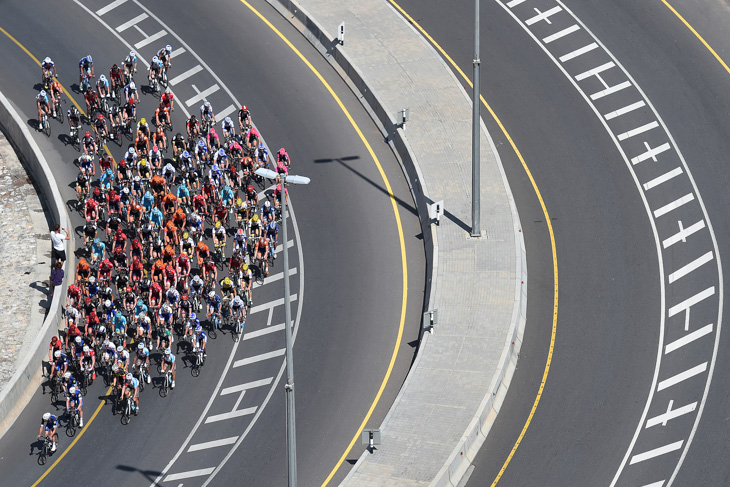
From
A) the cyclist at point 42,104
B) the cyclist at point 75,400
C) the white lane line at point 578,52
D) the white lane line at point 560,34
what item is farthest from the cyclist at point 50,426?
the white lane line at point 560,34

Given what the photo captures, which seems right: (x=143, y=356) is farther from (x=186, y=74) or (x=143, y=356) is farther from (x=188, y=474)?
(x=186, y=74)

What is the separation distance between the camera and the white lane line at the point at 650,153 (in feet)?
196

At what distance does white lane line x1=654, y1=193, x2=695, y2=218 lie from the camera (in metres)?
57.5

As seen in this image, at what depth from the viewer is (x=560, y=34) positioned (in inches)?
2601

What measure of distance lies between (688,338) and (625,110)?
12851 millimetres

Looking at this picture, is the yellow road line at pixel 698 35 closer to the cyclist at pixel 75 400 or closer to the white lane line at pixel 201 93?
the white lane line at pixel 201 93

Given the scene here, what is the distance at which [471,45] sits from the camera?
66375 mm

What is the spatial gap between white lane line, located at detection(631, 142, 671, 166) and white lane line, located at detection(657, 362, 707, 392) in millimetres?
11082

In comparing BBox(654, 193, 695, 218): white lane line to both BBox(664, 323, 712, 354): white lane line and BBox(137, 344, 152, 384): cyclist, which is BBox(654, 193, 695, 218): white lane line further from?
BBox(137, 344, 152, 384): cyclist

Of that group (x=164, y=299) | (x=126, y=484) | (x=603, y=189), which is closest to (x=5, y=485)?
(x=126, y=484)

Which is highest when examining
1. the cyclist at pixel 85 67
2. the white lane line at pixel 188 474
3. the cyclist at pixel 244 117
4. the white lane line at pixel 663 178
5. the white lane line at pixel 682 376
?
the cyclist at pixel 85 67

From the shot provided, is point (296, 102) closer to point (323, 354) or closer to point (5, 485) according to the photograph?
point (323, 354)

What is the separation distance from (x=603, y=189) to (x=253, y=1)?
19411 millimetres

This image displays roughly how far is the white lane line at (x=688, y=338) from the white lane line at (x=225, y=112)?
21.3 metres
